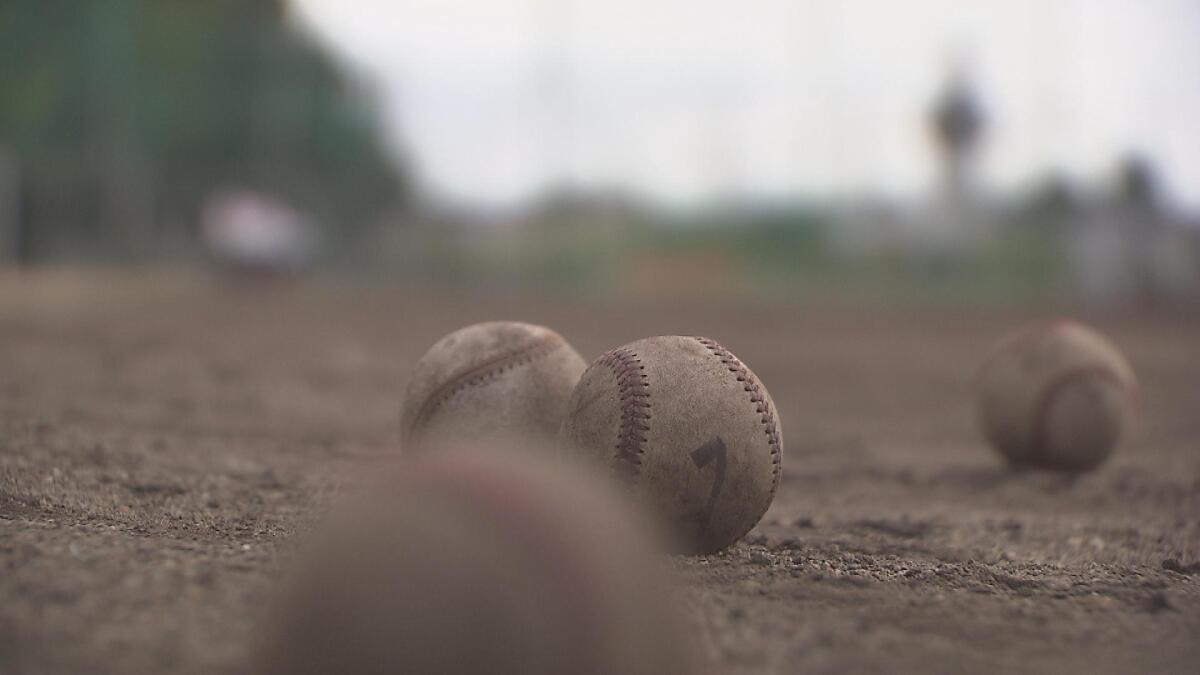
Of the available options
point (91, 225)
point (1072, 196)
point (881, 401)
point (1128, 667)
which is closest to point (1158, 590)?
point (1128, 667)

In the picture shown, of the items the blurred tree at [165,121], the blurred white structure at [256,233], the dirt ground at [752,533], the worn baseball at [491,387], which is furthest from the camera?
the blurred white structure at [256,233]

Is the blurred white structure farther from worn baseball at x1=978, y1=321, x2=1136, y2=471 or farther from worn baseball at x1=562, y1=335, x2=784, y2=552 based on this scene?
worn baseball at x1=562, y1=335, x2=784, y2=552

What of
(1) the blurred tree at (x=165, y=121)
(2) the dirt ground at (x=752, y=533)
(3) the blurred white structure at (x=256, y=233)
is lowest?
(2) the dirt ground at (x=752, y=533)

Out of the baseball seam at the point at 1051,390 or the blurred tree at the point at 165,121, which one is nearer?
the baseball seam at the point at 1051,390

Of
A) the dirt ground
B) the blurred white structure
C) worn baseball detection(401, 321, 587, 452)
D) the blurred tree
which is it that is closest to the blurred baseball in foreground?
the dirt ground

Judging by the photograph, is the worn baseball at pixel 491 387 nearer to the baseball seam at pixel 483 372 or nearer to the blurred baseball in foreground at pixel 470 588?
the baseball seam at pixel 483 372

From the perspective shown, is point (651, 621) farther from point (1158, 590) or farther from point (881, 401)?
point (881, 401)

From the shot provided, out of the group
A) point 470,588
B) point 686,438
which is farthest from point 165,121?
point 470,588

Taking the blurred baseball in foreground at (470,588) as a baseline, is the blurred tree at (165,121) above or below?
above

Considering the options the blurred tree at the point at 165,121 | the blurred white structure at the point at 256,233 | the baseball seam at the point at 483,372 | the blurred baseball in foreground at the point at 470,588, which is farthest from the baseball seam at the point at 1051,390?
the blurred white structure at the point at 256,233
